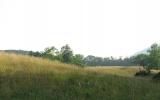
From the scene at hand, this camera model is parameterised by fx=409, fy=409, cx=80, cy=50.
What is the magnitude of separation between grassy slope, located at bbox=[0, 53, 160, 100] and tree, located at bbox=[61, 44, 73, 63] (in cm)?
7474

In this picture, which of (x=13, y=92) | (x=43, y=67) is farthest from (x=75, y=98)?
(x=43, y=67)

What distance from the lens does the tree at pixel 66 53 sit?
100269 millimetres

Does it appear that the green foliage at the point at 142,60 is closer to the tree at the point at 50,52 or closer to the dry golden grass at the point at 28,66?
the tree at the point at 50,52

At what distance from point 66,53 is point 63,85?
81295 mm

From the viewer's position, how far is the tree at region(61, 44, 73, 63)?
10027 cm

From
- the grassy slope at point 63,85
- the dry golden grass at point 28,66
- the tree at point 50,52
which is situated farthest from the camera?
the tree at point 50,52

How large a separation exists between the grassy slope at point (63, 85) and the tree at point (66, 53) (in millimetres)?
74741

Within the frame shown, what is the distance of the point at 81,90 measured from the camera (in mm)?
20625

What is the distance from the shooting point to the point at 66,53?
102438 mm

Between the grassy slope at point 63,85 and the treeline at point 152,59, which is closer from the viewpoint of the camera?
the grassy slope at point 63,85

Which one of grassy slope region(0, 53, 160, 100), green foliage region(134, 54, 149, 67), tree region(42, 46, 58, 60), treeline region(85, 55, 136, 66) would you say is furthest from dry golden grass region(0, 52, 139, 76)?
treeline region(85, 55, 136, 66)

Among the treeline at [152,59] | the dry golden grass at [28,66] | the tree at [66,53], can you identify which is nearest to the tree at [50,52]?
the tree at [66,53]

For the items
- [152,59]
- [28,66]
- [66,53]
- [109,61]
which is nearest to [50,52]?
[66,53]

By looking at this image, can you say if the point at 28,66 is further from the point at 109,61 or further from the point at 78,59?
the point at 109,61
